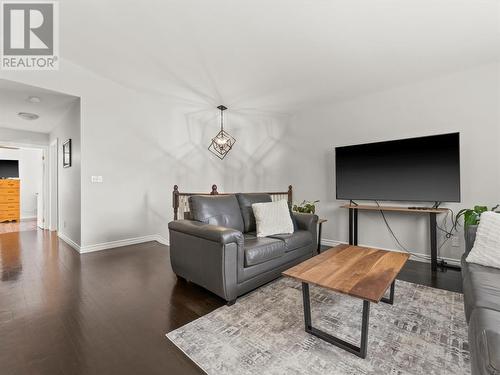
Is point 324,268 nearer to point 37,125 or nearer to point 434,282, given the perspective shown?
point 434,282

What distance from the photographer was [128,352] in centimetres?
147

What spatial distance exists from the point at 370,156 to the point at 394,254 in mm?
1827

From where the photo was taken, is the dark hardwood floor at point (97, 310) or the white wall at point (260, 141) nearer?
the dark hardwood floor at point (97, 310)

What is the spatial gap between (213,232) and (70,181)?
357 cm

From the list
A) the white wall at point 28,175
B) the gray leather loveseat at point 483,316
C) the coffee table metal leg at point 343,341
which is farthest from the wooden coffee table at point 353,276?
the white wall at point 28,175

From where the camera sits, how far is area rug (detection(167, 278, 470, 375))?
1353 mm

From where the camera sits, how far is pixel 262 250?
7.55 ft

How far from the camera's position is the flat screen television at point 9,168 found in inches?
280

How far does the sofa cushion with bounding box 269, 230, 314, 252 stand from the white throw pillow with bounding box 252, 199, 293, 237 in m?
0.10

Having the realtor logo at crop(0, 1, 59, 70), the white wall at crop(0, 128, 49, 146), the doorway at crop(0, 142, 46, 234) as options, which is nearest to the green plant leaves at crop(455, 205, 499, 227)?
the realtor logo at crop(0, 1, 59, 70)

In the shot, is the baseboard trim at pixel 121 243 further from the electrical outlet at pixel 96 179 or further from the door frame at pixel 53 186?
the door frame at pixel 53 186

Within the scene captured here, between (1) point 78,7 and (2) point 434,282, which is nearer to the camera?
(1) point 78,7

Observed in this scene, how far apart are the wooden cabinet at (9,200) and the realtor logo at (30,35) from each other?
5.64m

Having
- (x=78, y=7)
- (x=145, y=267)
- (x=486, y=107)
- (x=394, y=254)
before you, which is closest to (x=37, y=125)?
(x=78, y=7)
